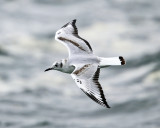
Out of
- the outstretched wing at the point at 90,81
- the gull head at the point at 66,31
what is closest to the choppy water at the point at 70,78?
the gull head at the point at 66,31

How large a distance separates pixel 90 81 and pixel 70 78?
38.4 ft

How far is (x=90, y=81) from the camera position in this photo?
1136 cm

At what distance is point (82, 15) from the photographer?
90.0 ft

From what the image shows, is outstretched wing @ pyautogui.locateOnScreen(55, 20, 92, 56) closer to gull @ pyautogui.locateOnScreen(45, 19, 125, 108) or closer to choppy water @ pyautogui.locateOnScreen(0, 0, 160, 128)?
gull @ pyautogui.locateOnScreen(45, 19, 125, 108)

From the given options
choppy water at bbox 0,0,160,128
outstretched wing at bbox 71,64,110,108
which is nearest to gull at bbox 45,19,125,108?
outstretched wing at bbox 71,64,110,108

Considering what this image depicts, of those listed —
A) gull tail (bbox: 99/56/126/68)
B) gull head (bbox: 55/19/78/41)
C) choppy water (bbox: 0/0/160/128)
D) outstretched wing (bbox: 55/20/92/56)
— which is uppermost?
choppy water (bbox: 0/0/160/128)

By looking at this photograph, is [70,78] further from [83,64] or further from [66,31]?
[83,64]

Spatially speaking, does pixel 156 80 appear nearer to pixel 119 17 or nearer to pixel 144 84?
pixel 144 84

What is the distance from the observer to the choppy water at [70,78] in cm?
2180

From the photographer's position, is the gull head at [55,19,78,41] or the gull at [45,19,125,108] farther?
the gull head at [55,19,78,41]

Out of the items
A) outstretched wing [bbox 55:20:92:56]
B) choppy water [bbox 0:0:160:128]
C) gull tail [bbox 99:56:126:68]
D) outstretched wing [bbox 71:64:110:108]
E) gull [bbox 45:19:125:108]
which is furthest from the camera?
choppy water [bbox 0:0:160:128]

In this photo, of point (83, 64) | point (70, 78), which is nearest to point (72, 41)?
point (83, 64)

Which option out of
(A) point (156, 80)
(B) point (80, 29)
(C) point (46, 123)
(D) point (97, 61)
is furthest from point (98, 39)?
(D) point (97, 61)

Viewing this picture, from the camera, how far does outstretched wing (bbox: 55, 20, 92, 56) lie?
12.9m
